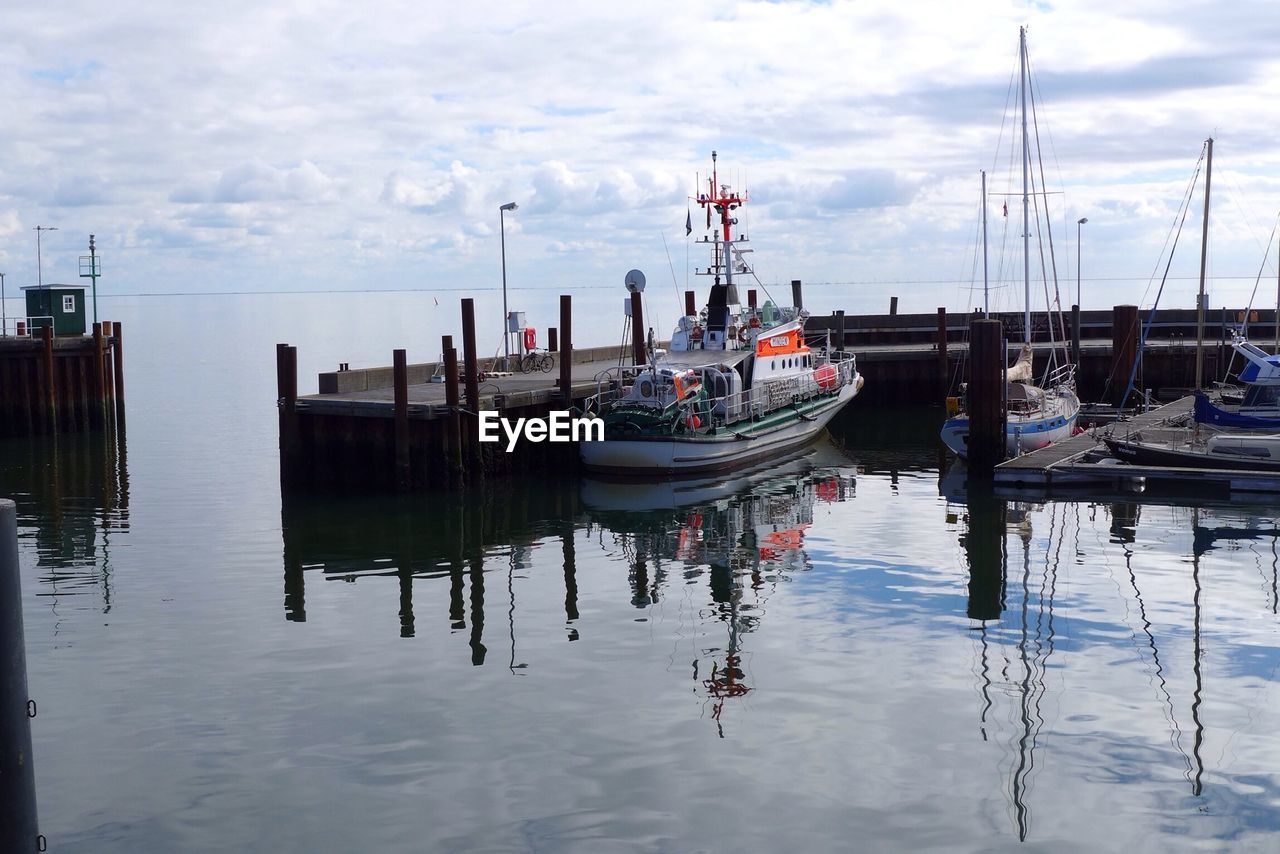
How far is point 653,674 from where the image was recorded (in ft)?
49.2

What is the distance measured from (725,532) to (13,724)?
17.1 meters

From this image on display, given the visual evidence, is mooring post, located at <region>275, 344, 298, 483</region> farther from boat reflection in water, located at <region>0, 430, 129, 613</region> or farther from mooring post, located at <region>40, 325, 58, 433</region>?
mooring post, located at <region>40, 325, 58, 433</region>

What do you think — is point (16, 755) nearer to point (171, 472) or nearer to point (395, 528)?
point (395, 528)

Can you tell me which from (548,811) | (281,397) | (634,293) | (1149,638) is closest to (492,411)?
(281,397)

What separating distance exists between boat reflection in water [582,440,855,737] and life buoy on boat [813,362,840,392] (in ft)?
8.87

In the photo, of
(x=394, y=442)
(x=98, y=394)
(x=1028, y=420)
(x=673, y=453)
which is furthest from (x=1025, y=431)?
(x=98, y=394)

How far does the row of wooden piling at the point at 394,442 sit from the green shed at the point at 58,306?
19.0 m

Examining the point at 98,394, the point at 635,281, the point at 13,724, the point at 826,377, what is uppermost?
the point at 635,281

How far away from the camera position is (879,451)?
3522 cm

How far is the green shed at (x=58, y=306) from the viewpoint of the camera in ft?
141

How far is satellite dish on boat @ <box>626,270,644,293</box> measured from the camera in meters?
35.7

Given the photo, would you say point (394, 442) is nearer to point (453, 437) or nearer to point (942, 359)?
point (453, 437)

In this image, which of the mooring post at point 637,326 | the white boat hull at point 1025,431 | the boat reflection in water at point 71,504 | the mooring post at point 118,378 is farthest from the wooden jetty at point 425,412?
the mooring post at point 118,378

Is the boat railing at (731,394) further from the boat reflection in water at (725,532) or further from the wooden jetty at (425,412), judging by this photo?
the boat reflection in water at (725,532)
